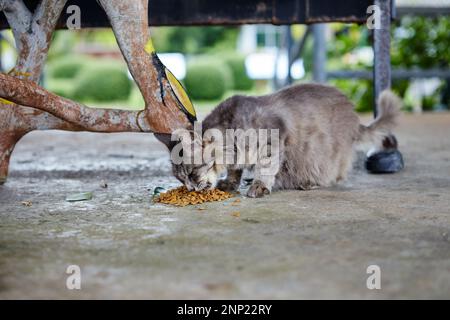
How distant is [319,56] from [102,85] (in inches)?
311

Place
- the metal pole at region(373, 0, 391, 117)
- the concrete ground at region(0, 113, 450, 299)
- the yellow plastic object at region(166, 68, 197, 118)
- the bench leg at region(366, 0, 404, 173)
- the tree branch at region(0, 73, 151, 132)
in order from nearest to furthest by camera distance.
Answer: the concrete ground at region(0, 113, 450, 299)
the tree branch at region(0, 73, 151, 132)
the yellow plastic object at region(166, 68, 197, 118)
the bench leg at region(366, 0, 404, 173)
the metal pole at region(373, 0, 391, 117)

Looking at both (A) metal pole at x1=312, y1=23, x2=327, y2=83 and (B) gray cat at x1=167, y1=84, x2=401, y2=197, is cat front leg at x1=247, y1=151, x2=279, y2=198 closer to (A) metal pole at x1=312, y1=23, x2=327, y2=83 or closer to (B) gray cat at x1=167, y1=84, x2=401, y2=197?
(B) gray cat at x1=167, y1=84, x2=401, y2=197

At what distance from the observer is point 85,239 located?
8.39 feet

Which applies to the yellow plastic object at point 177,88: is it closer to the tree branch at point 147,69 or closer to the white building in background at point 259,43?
the tree branch at point 147,69

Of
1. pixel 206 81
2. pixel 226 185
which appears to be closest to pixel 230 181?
pixel 226 185

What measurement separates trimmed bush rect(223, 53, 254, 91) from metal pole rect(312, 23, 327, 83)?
8683 mm

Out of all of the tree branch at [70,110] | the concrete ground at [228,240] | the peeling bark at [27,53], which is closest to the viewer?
the concrete ground at [228,240]

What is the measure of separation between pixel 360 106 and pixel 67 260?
795 cm

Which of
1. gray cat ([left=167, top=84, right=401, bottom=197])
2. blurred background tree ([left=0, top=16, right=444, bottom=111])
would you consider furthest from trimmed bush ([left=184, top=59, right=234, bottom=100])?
gray cat ([left=167, top=84, right=401, bottom=197])

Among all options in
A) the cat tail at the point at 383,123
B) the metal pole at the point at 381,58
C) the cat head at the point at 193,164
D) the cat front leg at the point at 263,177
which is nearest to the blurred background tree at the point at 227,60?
the metal pole at the point at 381,58

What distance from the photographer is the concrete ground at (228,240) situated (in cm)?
197

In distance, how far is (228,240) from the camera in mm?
2510

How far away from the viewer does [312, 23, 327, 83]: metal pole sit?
24.1 ft

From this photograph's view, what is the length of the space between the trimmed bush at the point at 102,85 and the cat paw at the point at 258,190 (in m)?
11.3
